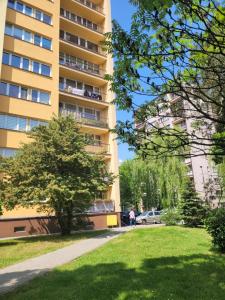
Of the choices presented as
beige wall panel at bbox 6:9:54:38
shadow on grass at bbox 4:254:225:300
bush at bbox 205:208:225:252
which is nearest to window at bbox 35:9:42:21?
beige wall panel at bbox 6:9:54:38

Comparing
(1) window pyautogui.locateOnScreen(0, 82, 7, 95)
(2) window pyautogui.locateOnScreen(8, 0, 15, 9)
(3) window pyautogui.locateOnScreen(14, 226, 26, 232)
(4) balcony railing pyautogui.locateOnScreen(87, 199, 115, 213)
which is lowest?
(3) window pyautogui.locateOnScreen(14, 226, 26, 232)

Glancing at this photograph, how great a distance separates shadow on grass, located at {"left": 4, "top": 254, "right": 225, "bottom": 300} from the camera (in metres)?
6.61

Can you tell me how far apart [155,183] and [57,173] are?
27.4 metres

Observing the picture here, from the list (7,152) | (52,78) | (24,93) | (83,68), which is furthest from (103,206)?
(83,68)

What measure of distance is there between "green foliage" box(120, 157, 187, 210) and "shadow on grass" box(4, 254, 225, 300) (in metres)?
17.0

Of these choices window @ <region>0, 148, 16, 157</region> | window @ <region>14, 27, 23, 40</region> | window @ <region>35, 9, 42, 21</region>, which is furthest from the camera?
window @ <region>35, 9, 42, 21</region>

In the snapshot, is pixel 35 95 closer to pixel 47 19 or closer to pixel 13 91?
pixel 13 91

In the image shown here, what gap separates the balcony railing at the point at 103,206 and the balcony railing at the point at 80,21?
18683 millimetres

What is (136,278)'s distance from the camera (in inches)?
311

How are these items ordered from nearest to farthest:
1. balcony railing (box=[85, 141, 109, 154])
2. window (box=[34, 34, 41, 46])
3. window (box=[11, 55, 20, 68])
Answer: window (box=[11, 55, 20, 68]) < window (box=[34, 34, 41, 46]) < balcony railing (box=[85, 141, 109, 154])

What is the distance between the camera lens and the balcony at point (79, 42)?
3185cm

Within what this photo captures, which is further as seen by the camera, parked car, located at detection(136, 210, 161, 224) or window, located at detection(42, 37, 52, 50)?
parked car, located at detection(136, 210, 161, 224)

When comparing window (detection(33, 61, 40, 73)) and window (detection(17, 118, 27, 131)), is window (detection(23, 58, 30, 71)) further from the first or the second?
window (detection(17, 118, 27, 131))

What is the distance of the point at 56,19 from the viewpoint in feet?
99.3
